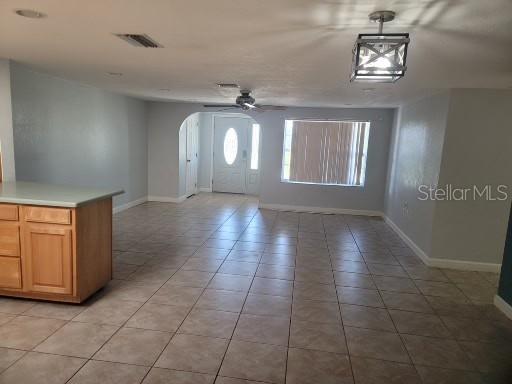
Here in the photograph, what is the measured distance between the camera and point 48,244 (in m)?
2.73

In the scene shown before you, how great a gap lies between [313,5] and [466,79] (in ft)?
7.97

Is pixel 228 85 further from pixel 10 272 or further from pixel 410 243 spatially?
pixel 410 243

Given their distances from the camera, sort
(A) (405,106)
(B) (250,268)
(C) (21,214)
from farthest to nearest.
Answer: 1. (A) (405,106)
2. (B) (250,268)
3. (C) (21,214)

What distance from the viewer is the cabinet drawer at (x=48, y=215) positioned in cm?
265

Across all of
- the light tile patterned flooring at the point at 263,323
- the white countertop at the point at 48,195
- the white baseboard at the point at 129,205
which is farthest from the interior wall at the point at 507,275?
the white baseboard at the point at 129,205

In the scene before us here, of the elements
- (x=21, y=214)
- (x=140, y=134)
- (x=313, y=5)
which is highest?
(x=313, y=5)

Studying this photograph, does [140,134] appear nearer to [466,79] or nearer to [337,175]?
[337,175]

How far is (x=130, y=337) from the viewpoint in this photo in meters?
2.42

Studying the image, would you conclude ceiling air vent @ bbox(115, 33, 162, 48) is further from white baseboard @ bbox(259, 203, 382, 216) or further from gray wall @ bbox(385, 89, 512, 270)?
white baseboard @ bbox(259, 203, 382, 216)

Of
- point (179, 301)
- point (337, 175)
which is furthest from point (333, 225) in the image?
point (179, 301)

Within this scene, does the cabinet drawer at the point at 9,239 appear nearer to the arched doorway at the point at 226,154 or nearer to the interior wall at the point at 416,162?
the interior wall at the point at 416,162

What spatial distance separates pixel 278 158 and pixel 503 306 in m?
4.71

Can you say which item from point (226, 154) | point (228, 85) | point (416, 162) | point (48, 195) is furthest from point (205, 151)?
point (48, 195)

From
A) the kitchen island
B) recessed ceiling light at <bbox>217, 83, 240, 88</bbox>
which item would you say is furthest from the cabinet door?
recessed ceiling light at <bbox>217, 83, 240, 88</bbox>
